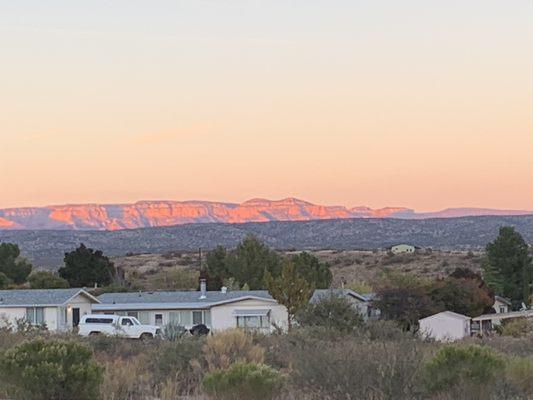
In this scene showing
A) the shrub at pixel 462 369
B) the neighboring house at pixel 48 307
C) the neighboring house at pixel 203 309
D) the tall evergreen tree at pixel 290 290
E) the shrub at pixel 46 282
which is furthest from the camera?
the shrub at pixel 46 282

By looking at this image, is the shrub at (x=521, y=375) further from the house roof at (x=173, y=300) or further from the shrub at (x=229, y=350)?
the house roof at (x=173, y=300)

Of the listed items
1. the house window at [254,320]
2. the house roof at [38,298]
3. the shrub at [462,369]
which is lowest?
the house window at [254,320]

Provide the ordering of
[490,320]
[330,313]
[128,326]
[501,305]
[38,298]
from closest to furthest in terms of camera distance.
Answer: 1. [330,313]
2. [128,326]
3. [38,298]
4. [490,320]
5. [501,305]

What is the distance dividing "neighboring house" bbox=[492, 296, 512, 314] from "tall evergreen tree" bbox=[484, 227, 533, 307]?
7.50 ft

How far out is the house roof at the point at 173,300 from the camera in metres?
59.0

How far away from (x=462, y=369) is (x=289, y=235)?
16401 centimetres

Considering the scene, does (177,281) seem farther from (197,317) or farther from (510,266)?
(510,266)

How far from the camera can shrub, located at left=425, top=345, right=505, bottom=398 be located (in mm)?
16234

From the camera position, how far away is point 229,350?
2391cm

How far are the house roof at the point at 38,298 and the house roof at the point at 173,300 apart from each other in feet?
6.23

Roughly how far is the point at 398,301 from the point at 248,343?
107 feet

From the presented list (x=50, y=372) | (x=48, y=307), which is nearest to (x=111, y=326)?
(x=48, y=307)

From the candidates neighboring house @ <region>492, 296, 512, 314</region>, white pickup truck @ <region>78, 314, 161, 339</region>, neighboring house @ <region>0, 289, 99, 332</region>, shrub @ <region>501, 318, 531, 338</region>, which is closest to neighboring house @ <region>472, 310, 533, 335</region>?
shrub @ <region>501, 318, 531, 338</region>

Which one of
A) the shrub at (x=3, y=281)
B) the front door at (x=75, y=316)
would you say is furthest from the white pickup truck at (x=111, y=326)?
the shrub at (x=3, y=281)
